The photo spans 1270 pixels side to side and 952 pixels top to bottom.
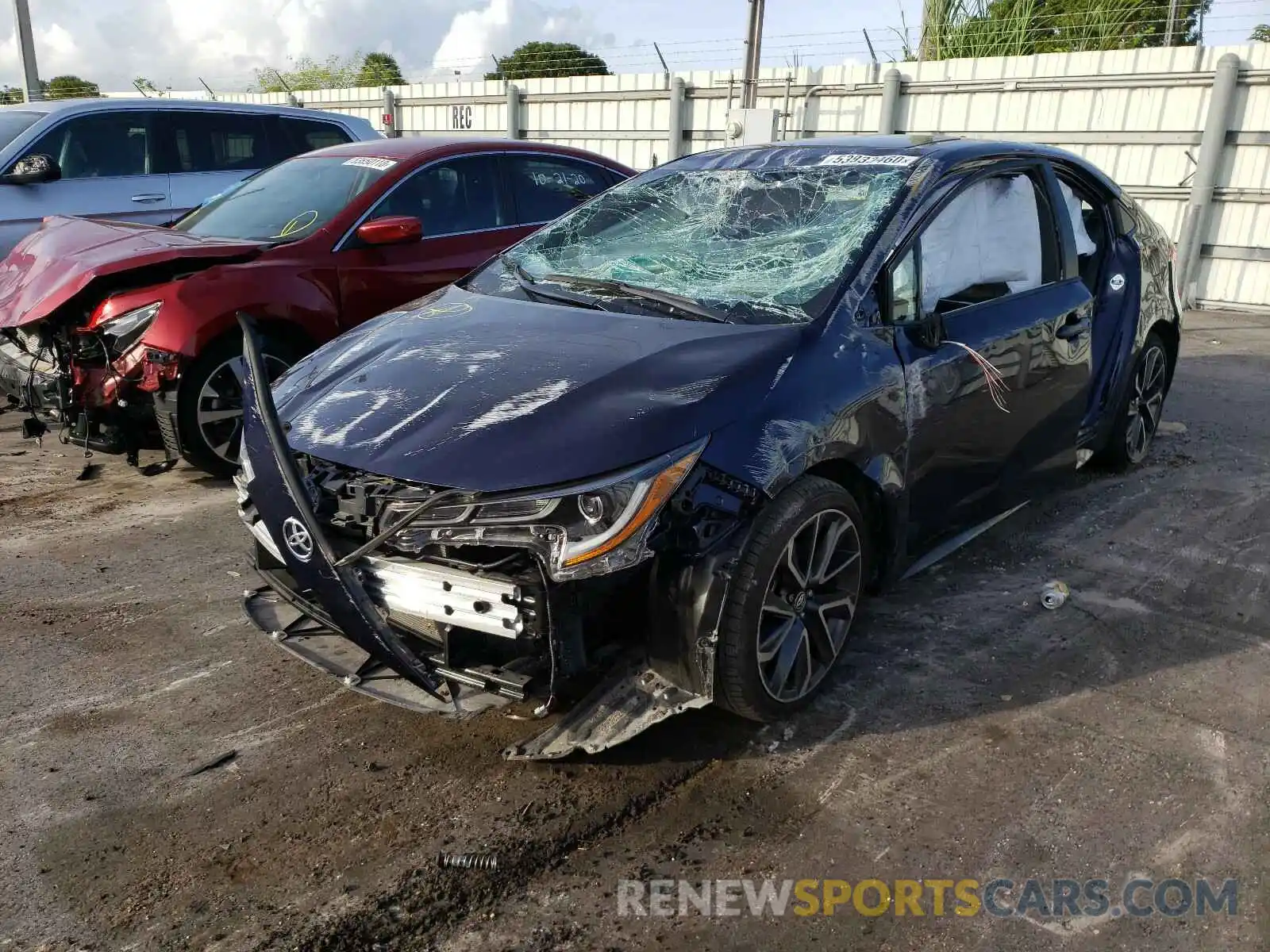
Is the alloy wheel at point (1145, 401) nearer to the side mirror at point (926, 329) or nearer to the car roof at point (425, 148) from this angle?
the side mirror at point (926, 329)

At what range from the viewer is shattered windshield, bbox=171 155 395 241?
17.5 ft

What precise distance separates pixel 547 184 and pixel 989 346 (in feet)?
11.4

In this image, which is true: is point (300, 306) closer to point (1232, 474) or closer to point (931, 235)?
point (931, 235)

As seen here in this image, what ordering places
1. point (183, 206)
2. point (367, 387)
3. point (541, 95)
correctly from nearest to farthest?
point (367, 387), point (183, 206), point (541, 95)

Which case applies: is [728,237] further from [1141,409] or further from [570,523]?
[1141,409]

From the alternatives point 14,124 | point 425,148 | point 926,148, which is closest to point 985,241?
point 926,148

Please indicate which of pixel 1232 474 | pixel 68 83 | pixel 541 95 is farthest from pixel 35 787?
pixel 68 83

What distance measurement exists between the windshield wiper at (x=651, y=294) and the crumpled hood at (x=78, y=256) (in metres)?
2.25

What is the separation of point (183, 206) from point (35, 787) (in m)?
5.91

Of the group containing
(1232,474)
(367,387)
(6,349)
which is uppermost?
(367,387)

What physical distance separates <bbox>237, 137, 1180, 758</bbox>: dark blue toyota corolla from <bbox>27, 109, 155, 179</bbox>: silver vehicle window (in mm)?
4775

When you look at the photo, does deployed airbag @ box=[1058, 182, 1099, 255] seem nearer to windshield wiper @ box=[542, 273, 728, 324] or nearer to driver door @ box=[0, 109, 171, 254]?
windshield wiper @ box=[542, 273, 728, 324]

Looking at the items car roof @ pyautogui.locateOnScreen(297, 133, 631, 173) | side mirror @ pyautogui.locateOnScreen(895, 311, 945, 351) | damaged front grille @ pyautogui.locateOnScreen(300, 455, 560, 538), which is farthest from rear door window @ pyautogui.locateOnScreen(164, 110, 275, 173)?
side mirror @ pyautogui.locateOnScreen(895, 311, 945, 351)

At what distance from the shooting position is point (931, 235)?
11.1 ft
